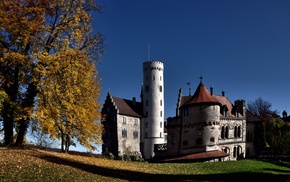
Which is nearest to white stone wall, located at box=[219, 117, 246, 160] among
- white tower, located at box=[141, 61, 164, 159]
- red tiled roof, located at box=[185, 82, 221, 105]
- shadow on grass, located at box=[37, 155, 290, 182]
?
red tiled roof, located at box=[185, 82, 221, 105]

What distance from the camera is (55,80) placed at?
24047 mm

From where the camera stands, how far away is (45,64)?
2400 cm

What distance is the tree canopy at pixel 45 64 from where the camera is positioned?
23234 millimetres

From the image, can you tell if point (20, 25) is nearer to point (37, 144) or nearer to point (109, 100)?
point (37, 144)

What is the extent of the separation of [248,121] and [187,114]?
13709mm

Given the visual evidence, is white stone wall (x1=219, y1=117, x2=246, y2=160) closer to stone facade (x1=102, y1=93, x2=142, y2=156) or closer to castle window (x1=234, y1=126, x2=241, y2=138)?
castle window (x1=234, y1=126, x2=241, y2=138)

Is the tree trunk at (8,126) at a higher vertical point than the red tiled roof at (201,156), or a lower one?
higher

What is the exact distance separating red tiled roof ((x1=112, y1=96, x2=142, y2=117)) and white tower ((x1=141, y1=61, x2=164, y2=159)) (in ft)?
5.13

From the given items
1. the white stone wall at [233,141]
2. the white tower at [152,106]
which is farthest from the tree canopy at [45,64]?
the white tower at [152,106]

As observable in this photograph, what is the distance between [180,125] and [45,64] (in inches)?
1132

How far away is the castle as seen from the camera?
1748 inches

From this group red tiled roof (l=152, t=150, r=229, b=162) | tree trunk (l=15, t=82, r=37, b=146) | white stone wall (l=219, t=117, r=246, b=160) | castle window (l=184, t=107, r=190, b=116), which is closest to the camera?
tree trunk (l=15, t=82, r=37, b=146)

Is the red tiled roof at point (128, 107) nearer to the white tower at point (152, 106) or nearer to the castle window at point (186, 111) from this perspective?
the white tower at point (152, 106)

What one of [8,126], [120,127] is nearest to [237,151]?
[120,127]
